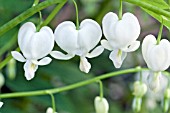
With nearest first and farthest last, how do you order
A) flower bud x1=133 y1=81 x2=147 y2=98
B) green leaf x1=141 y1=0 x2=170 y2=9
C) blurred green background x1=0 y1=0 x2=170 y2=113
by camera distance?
green leaf x1=141 y1=0 x2=170 y2=9
flower bud x1=133 y1=81 x2=147 y2=98
blurred green background x1=0 y1=0 x2=170 y2=113

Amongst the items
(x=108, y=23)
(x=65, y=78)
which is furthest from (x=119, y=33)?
(x=65, y=78)

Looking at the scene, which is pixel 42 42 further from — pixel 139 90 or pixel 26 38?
pixel 139 90

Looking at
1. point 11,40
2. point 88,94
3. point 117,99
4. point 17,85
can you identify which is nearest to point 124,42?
point 11,40

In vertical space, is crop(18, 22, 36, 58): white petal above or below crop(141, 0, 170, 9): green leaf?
below

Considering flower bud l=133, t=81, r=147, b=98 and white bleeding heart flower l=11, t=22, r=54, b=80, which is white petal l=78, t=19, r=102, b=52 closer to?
white bleeding heart flower l=11, t=22, r=54, b=80

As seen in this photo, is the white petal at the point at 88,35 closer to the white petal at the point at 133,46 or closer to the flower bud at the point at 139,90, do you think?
the white petal at the point at 133,46

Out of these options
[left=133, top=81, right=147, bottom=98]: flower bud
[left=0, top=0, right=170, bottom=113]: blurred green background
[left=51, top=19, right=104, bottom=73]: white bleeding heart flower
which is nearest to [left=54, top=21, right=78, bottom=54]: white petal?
[left=51, top=19, right=104, bottom=73]: white bleeding heart flower

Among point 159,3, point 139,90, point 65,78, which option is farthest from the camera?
point 65,78
